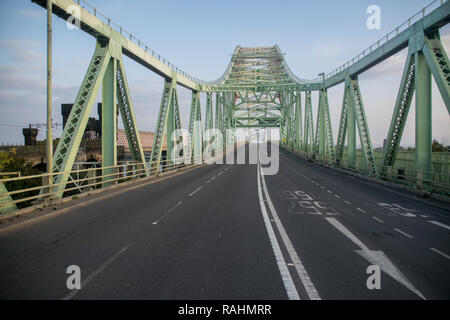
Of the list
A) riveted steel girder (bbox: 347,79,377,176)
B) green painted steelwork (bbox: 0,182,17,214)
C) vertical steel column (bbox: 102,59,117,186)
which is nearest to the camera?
green painted steelwork (bbox: 0,182,17,214)

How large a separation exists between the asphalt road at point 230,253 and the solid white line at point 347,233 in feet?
0.08

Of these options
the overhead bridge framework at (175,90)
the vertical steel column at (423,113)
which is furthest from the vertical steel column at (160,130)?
the vertical steel column at (423,113)

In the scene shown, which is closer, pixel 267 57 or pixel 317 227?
pixel 317 227

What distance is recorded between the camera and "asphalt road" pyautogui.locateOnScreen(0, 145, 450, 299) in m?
4.63

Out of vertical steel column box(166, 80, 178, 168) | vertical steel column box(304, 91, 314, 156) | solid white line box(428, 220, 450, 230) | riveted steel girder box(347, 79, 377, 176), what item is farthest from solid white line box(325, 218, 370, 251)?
vertical steel column box(304, 91, 314, 156)

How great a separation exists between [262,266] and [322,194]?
34.6ft

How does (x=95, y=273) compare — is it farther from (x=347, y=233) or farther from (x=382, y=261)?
(x=347, y=233)

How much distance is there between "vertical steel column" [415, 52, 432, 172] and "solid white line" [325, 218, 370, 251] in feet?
26.9

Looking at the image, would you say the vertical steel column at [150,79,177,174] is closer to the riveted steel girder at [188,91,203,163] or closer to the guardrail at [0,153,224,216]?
the guardrail at [0,153,224,216]

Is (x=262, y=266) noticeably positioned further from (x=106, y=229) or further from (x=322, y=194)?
(x=322, y=194)

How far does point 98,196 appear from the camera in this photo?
1375 centimetres

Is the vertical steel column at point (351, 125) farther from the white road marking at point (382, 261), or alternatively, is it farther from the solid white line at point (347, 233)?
the white road marking at point (382, 261)

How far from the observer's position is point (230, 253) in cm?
628
